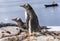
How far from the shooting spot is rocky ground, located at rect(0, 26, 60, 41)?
580 centimetres

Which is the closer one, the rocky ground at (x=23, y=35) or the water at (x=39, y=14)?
the rocky ground at (x=23, y=35)

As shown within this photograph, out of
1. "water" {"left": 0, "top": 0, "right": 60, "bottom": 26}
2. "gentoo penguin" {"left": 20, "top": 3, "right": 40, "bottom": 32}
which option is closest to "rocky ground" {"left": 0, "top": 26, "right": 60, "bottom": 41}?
"gentoo penguin" {"left": 20, "top": 3, "right": 40, "bottom": 32}

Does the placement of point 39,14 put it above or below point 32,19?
above

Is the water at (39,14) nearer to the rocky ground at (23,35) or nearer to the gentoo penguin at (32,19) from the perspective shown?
the gentoo penguin at (32,19)

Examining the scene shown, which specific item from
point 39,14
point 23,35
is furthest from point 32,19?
point 39,14

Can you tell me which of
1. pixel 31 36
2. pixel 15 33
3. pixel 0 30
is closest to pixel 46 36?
pixel 31 36

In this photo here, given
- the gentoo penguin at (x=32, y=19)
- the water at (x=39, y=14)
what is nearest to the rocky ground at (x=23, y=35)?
the gentoo penguin at (x=32, y=19)

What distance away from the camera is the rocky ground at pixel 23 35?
19.0 ft

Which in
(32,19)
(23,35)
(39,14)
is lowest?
(23,35)

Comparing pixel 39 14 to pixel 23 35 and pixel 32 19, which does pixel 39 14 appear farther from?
pixel 23 35

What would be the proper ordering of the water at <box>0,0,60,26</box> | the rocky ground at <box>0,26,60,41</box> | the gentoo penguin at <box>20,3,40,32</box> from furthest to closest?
1. the water at <box>0,0,60,26</box>
2. the gentoo penguin at <box>20,3,40,32</box>
3. the rocky ground at <box>0,26,60,41</box>

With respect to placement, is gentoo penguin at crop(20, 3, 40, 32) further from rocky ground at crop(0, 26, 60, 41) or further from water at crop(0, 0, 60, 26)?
water at crop(0, 0, 60, 26)

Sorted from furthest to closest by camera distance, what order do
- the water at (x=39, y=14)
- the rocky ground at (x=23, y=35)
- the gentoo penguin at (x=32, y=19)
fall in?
the water at (x=39, y=14) → the gentoo penguin at (x=32, y=19) → the rocky ground at (x=23, y=35)

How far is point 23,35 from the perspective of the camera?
6.04 metres
